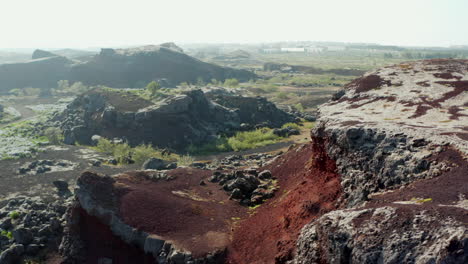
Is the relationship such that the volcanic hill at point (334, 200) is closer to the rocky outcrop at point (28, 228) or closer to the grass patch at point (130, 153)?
the rocky outcrop at point (28, 228)

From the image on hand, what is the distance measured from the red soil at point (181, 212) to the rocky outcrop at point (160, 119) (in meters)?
52.7

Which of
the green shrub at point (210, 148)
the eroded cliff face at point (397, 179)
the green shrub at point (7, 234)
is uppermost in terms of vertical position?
the eroded cliff face at point (397, 179)

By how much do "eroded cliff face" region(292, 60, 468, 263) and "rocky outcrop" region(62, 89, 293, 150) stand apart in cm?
6325

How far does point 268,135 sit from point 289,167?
55812 millimetres

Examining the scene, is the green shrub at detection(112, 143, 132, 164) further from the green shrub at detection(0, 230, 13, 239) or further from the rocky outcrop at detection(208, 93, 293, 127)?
the rocky outcrop at detection(208, 93, 293, 127)

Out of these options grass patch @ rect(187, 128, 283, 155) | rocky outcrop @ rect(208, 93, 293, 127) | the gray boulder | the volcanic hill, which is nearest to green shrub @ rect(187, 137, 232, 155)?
grass patch @ rect(187, 128, 283, 155)

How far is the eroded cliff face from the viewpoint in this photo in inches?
725

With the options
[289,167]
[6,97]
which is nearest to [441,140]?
[289,167]

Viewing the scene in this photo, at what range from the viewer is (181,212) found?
38.6 metres

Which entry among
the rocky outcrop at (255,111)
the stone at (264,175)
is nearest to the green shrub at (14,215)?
the stone at (264,175)

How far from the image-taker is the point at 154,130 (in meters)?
101

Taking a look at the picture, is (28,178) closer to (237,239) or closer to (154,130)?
(154,130)

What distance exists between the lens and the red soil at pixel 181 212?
34041mm

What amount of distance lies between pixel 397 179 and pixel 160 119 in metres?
84.9
